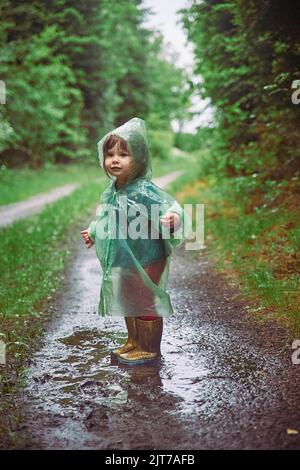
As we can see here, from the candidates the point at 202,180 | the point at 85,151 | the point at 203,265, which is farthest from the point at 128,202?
the point at 85,151

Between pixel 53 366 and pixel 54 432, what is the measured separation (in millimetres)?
1138

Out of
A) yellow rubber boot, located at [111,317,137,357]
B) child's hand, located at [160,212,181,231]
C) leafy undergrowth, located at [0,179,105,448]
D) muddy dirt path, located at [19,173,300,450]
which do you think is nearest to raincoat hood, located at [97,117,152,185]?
child's hand, located at [160,212,181,231]

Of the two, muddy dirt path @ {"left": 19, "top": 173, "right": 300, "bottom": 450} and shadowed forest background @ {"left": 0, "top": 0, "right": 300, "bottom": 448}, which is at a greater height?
shadowed forest background @ {"left": 0, "top": 0, "right": 300, "bottom": 448}

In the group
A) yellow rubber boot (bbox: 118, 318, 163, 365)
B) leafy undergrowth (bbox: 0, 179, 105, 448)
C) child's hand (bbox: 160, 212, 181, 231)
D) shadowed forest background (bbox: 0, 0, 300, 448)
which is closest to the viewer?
leafy undergrowth (bbox: 0, 179, 105, 448)

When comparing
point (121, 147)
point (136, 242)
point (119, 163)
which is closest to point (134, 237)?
point (136, 242)

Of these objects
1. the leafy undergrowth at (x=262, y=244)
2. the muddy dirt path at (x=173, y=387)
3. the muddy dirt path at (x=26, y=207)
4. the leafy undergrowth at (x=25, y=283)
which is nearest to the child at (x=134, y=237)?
the muddy dirt path at (x=173, y=387)

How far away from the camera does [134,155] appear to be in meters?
4.02

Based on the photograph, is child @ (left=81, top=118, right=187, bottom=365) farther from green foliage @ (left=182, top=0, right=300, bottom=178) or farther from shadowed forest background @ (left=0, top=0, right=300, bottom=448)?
green foliage @ (left=182, top=0, right=300, bottom=178)

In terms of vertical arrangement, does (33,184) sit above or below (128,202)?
above

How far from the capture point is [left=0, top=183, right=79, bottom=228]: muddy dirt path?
12852 millimetres

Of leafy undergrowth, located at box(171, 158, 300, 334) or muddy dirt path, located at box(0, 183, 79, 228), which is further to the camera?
muddy dirt path, located at box(0, 183, 79, 228)

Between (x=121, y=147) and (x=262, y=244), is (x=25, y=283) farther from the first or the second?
(x=262, y=244)

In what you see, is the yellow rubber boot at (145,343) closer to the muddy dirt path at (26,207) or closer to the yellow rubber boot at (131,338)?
the yellow rubber boot at (131,338)

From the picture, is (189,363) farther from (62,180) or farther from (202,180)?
(62,180)
